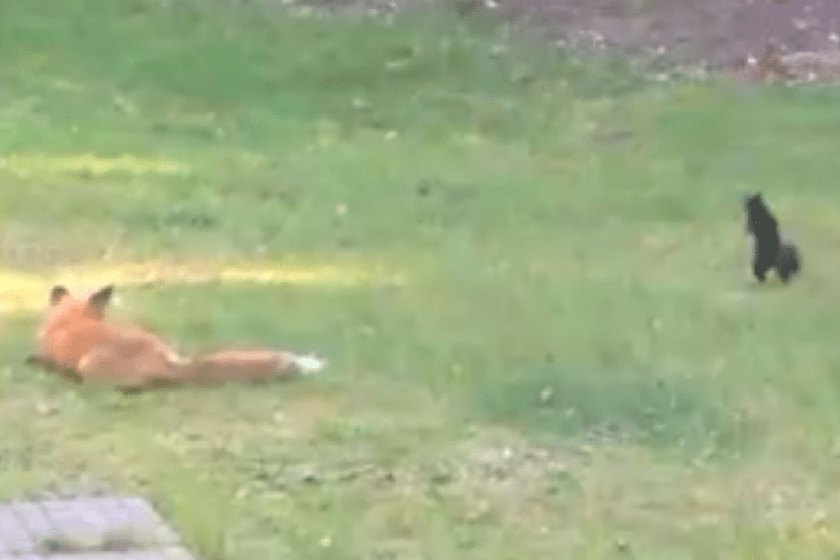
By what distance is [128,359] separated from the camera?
7980 millimetres

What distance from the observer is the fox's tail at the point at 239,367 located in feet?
26.3

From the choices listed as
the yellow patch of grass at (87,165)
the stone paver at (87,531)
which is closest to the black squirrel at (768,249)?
the yellow patch of grass at (87,165)

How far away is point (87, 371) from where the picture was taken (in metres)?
7.98

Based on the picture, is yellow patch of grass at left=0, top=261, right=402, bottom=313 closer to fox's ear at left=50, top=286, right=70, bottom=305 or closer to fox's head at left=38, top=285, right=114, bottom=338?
fox's ear at left=50, top=286, right=70, bottom=305

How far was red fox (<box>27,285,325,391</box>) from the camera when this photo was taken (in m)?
7.96

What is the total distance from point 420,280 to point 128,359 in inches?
97.0

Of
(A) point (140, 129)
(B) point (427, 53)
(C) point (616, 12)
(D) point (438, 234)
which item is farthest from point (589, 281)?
(C) point (616, 12)

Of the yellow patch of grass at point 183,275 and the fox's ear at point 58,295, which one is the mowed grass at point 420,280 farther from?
the fox's ear at point 58,295

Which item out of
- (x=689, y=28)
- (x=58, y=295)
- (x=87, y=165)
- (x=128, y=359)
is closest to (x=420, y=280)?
(x=58, y=295)

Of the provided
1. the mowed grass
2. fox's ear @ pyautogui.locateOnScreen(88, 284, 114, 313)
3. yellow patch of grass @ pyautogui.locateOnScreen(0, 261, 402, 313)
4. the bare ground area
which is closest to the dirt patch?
the bare ground area

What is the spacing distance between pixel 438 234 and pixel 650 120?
4491 mm

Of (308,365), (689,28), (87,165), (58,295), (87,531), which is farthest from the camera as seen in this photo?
(689,28)

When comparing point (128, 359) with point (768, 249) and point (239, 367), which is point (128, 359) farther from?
point (768, 249)

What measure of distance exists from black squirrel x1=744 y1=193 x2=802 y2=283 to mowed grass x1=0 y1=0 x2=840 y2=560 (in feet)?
0.39
